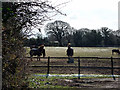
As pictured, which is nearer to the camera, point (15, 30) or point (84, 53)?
point (15, 30)

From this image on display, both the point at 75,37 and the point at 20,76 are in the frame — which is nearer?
the point at 20,76

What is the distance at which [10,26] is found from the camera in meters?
4.14

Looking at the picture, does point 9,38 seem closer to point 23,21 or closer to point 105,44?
point 23,21

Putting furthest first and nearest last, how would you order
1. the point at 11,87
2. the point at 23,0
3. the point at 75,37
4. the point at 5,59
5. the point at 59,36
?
the point at 75,37, the point at 59,36, the point at 23,0, the point at 11,87, the point at 5,59

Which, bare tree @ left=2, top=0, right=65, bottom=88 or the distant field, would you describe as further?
the distant field

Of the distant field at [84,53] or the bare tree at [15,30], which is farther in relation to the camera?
the distant field at [84,53]

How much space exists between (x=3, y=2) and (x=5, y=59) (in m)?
1.23

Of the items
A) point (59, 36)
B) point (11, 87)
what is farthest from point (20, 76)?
point (59, 36)

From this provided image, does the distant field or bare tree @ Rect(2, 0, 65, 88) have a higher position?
bare tree @ Rect(2, 0, 65, 88)

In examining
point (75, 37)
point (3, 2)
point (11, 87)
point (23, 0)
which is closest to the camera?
point (11, 87)

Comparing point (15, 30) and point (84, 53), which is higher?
point (15, 30)

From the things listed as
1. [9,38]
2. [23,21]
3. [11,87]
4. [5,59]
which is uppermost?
[23,21]

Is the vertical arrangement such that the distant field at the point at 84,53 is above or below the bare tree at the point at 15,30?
below

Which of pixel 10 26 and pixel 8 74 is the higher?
pixel 10 26
